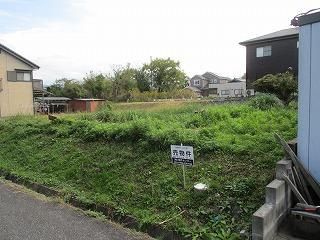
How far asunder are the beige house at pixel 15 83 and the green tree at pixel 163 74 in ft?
87.2

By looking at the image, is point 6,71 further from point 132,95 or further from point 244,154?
point 244,154

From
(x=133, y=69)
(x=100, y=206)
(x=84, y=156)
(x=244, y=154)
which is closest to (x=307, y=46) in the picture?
(x=244, y=154)

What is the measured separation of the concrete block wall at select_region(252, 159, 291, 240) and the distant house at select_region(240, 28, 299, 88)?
21.4m

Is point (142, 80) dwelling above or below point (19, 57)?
below

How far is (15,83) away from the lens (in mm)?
30766

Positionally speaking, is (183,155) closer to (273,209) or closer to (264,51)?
(273,209)

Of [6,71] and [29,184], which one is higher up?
[6,71]

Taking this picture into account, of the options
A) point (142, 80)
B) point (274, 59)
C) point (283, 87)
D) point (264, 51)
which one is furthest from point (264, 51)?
point (142, 80)

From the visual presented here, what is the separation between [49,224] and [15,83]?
2947 centimetres

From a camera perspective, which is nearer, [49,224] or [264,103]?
[49,224]

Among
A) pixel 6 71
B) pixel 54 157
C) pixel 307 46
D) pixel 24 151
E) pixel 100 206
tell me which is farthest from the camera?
Result: pixel 6 71

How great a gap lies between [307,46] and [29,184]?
17.9ft

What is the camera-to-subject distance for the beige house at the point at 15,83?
2976cm

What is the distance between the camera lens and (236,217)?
13.3 feet
